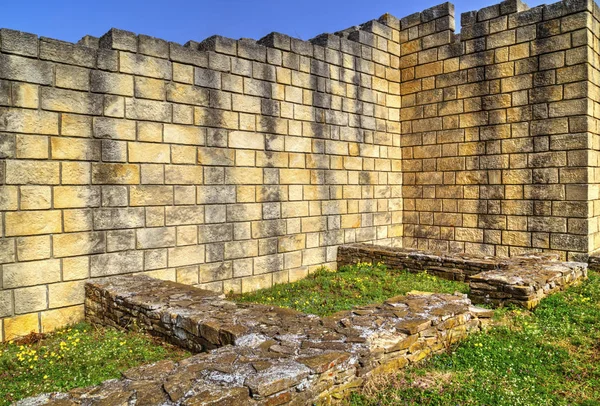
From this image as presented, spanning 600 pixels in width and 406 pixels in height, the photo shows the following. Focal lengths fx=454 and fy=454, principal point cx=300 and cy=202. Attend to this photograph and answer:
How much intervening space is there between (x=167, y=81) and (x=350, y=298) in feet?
13.6

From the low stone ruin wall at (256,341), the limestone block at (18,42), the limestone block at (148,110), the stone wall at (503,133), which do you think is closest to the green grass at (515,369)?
the low stone ruin wall at (256,341)

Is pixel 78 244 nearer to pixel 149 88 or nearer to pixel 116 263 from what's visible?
pixel 116 263

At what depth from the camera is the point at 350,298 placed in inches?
264

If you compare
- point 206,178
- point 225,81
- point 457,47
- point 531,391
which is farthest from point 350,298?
point 457,47

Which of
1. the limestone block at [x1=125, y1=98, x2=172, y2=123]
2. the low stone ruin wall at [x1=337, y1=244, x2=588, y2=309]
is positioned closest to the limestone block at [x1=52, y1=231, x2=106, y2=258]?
the limestone block at [x1=125, y1=98, x2=172, y2=123]

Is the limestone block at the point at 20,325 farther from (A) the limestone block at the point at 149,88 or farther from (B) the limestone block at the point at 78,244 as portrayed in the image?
(A) the limestone block at the point at 149,88

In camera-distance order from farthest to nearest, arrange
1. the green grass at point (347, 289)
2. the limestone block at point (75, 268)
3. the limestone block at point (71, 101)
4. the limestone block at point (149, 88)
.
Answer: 1. the green grass at point (347, 289)
2. the limestone block at point (149, 88)
3. the limestone block at point (75, 268)
4. the limestone block at point (71, 101)

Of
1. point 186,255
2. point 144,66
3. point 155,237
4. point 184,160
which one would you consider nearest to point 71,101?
point 144,66

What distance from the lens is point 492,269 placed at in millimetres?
7105

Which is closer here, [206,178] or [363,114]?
[206,178]

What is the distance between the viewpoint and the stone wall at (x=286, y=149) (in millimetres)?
5582

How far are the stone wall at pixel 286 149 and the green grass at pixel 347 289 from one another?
1.58 ft

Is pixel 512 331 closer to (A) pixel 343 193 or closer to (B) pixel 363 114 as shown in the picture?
(A) pixel 343 193

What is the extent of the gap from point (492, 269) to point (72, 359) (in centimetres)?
589
